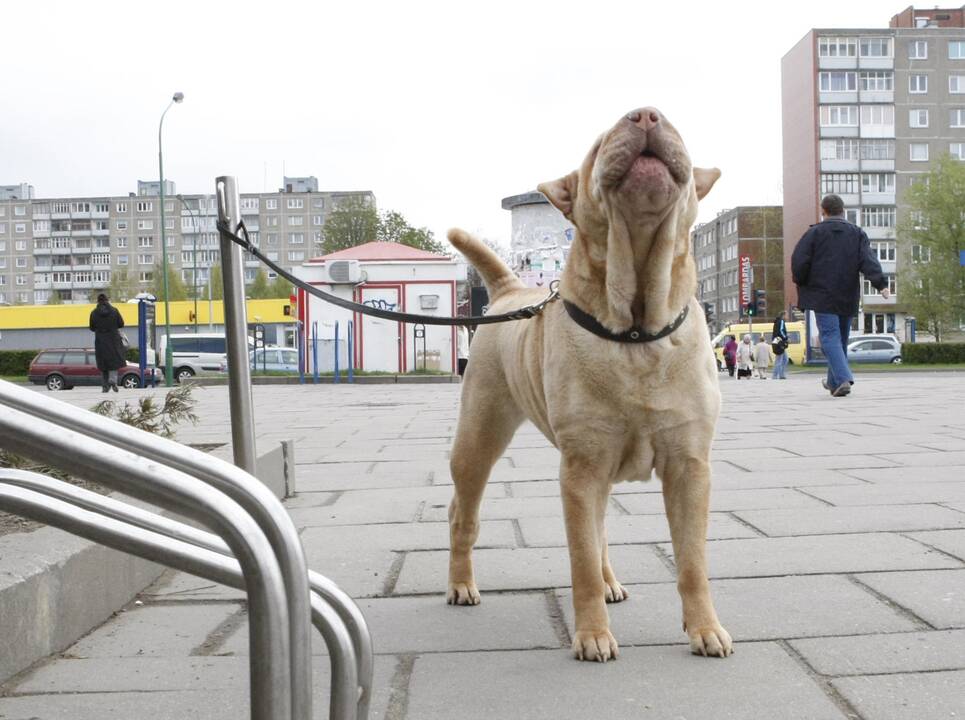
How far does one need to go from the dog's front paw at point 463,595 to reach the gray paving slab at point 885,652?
1096 millimetres

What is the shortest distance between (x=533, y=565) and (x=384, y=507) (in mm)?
1597

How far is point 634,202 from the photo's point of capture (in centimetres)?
272

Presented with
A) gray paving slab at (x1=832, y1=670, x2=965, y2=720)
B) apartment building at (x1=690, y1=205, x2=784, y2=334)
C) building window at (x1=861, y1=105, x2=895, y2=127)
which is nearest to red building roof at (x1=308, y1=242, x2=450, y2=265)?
gray paving slab at (x1=832, y1=670, x2=965, y2=720)

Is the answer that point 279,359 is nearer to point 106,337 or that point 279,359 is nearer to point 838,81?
point 106,337

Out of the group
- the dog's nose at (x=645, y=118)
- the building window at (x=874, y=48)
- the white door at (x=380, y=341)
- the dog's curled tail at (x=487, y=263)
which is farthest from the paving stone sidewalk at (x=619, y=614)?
the building window at (x=874, y=48)

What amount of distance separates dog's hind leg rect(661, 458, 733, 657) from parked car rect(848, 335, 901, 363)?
4331cm

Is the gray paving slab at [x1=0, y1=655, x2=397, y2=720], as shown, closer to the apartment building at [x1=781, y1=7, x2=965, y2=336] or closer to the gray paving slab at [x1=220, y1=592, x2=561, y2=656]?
the gray paving slab at [x1=220, y1=592, x2=561, y2=656]

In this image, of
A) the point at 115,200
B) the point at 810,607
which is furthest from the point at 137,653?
the point at 115,200

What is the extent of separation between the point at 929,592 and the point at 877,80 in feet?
272

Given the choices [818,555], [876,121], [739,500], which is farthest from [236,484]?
[876,121]

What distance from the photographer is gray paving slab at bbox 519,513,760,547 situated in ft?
14.1

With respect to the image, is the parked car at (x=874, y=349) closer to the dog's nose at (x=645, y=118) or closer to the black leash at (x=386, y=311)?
the black leash at (x=386, y=311)

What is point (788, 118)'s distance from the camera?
82375 millimetres

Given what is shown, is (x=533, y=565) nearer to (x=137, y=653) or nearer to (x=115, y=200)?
(x=137, y=653)
